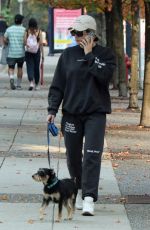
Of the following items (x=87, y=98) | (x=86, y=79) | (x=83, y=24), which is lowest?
(x=87, y=98)

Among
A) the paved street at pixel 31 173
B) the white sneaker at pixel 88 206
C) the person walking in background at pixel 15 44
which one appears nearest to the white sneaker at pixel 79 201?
the paved street at pixel 31 173

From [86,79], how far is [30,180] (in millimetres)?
2444

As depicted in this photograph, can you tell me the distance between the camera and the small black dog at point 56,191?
812cm

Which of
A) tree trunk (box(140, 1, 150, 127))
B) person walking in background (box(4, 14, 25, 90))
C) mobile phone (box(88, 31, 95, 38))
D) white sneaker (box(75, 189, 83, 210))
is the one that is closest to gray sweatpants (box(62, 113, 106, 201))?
white sneaker (box(75, 189, 83, 210))

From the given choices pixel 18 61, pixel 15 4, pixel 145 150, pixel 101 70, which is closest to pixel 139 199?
pixel 101 70

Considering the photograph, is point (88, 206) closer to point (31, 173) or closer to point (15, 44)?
point (31, 173)

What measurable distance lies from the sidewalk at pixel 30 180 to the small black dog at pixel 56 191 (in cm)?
15

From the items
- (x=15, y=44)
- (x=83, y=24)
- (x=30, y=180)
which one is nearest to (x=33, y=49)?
(x=15, y=44)

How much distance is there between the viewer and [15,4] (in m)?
84.5

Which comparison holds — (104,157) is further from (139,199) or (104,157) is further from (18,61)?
(18,61)

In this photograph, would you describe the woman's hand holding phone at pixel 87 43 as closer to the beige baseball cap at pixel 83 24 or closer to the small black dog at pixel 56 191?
the beige baseball cap at pixel 83 24

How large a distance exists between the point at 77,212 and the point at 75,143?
0.69 meters

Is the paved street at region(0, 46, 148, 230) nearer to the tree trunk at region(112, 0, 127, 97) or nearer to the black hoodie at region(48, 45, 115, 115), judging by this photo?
the black hoodie at region(48, 45, 115, 115)

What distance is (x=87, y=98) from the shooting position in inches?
338
